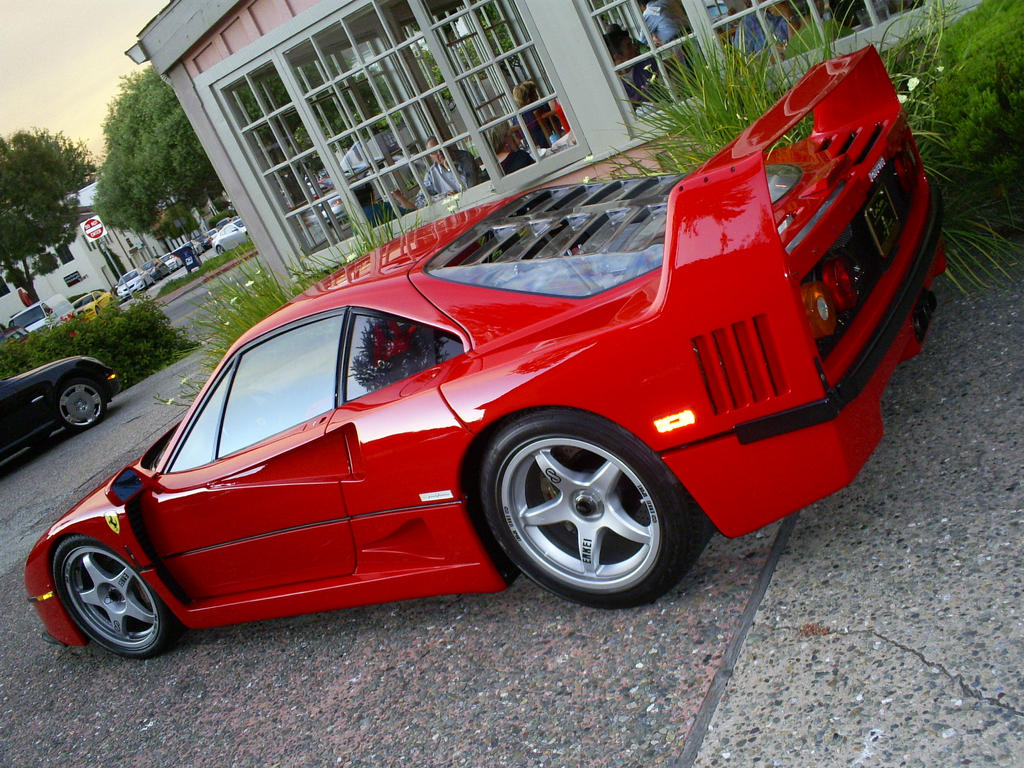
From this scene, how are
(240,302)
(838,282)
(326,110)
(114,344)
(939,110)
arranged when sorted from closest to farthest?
(838,282) → (939,110) → (240,302) → (326,110) → (114,344)

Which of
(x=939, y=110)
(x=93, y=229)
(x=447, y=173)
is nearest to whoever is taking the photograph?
(x=939, y=110)

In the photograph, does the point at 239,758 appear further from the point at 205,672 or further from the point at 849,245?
the point at 849,245

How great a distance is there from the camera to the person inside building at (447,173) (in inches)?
322

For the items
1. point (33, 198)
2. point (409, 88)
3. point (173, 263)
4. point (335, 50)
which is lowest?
point (409, 88)

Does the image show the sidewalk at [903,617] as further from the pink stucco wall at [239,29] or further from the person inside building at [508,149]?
the pink stucco wall at [239,29]

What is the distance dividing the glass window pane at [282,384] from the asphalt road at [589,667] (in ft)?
2.91

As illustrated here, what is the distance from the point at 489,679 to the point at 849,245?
5.85 ft

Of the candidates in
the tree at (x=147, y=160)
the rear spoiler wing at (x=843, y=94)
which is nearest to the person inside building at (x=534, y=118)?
the rear spoiler wing at (x=843, y=94)

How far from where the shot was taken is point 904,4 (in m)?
5.84

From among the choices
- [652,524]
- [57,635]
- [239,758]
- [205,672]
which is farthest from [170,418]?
[652,524]

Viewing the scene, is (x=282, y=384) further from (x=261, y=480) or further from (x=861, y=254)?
(x=861, y=254)

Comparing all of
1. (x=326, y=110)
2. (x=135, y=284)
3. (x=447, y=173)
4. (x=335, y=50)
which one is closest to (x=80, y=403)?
(x=326, y=110)

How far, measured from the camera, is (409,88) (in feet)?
27.2

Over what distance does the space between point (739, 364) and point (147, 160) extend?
5046 centimetres
